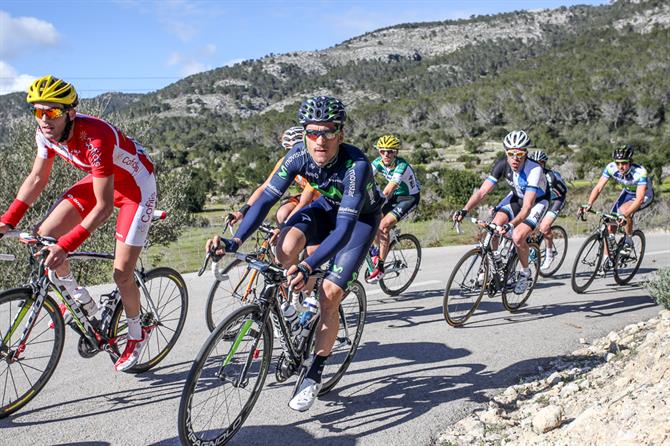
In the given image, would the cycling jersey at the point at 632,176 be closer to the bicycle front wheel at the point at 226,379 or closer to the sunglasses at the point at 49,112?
the bicycle front wheel at the point at 226,379

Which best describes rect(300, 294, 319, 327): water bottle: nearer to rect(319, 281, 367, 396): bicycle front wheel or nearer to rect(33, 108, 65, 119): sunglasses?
rect(319, 281, 367, 396): bicycle front wheel

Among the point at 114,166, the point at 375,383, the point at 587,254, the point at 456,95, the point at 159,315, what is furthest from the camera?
the point at 456,95

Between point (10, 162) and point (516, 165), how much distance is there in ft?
49.8

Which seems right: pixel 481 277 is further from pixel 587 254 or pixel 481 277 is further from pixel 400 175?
pixel 587 254

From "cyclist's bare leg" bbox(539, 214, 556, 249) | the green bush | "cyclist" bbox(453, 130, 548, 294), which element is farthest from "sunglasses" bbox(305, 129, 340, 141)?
"cyclist's bare leg" bbox(539, 214, 556, 249)

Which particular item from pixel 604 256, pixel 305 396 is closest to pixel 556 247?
pixel 604 256

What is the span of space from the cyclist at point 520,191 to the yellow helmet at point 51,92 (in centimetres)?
441

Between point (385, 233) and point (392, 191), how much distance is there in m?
0.64

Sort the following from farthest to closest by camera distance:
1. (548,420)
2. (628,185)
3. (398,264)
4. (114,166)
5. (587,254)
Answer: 1. (628,185)
2. (587,254)
3. (398,264)
4. (114,166)
5. (548,420)

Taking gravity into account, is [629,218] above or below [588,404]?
above

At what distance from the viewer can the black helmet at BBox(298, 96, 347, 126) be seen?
4.14 meters

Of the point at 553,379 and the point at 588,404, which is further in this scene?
the point at 553,379

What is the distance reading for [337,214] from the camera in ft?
14.2

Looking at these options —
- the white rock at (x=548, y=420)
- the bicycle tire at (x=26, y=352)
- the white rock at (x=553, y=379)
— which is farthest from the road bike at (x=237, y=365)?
the white rock at (x=553, y=379)
